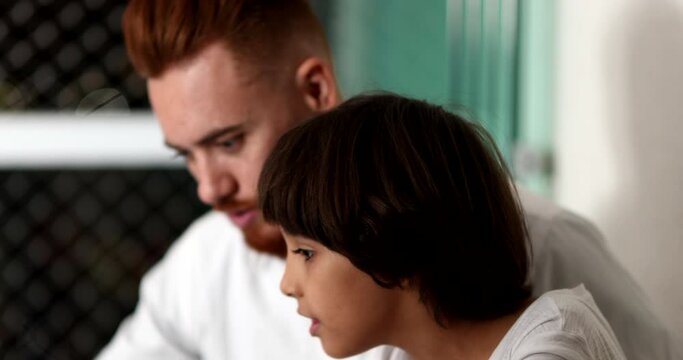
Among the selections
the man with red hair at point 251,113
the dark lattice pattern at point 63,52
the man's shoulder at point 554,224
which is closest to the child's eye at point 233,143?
the man with red hair at point 251,113

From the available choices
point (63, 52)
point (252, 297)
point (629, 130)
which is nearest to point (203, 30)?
point (252, 297)

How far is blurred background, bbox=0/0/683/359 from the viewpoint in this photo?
3.05 ft

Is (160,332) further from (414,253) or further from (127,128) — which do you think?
(414,253)

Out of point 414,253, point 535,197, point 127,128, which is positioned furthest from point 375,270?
point 127,128

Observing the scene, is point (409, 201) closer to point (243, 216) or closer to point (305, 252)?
point (305, 252)

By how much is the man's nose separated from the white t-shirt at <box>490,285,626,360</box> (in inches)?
13.3

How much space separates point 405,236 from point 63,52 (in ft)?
3.27

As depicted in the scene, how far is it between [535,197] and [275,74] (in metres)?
0.25

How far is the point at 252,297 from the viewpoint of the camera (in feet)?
3.49

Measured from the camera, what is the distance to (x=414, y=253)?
2.35ft

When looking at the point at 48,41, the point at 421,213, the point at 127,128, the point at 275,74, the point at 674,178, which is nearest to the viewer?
the point at 421,213

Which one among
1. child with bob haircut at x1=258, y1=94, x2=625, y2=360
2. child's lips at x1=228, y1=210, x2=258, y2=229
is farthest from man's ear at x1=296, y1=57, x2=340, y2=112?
child with bob haircut at x1=258, y1=94, x2=625, y2=360

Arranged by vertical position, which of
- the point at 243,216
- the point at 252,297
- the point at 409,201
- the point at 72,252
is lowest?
the point at 72,252

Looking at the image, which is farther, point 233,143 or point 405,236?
point 233,143
